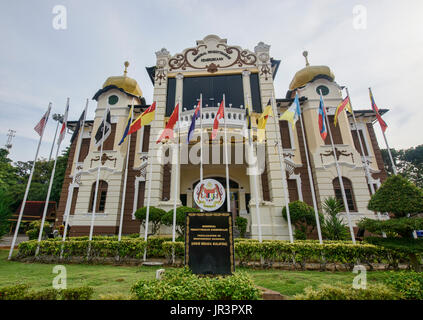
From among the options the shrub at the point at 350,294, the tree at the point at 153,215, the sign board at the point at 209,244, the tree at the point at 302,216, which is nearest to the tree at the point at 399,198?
the tree at the point at 302,216

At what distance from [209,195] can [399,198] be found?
303 inches

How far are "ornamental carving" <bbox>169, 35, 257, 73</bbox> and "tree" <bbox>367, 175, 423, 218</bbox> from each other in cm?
1389

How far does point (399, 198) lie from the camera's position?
23.4 feet

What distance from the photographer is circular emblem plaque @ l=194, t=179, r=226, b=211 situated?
34.3 ft

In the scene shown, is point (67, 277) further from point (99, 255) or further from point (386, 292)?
point (386, 292)

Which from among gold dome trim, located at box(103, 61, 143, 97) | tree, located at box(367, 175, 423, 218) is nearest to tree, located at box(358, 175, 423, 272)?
tree, located at box(367, 175, 423, 218)

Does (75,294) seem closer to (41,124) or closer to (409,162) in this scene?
(41,124)

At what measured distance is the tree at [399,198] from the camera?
6.96m

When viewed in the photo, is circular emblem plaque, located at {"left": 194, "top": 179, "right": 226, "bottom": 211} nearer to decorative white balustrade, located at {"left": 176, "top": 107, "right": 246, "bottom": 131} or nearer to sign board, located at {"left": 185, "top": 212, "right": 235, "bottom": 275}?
sign board, located at {"left": 185, "top": 212, "right": 235, "bottom": 275}

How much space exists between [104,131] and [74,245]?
6.38 metres

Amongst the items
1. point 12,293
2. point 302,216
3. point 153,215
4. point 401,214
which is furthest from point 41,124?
point 401,214

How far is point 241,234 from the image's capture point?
1325 centimetres

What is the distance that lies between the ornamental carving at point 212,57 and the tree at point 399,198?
13.9 meters

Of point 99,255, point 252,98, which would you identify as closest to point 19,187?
point 99,255
